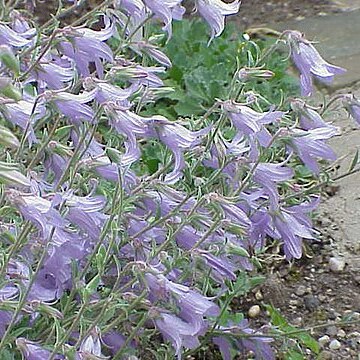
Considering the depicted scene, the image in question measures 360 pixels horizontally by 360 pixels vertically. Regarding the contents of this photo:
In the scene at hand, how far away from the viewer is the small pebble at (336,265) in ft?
10.1

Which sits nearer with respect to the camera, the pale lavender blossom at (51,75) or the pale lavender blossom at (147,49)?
the pale lavender blossom at (51,75)

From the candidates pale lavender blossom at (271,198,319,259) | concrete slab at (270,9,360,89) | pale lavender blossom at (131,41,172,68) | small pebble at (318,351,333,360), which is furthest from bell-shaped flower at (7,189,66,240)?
concrete slab at (270,9,360,89)

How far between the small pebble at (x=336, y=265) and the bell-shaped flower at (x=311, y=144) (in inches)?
44.2

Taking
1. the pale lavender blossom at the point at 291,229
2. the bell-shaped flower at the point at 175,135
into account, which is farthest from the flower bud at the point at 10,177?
the pale lavender blossom at the point at 291,229

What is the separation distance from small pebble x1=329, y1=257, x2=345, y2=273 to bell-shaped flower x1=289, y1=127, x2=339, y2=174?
1122mm

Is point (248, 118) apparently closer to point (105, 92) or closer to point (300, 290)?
point (105, 92)

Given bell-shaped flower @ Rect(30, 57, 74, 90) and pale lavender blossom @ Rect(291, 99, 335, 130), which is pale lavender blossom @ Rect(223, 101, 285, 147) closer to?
pale lavender blossom @ Rect(291, 99, 335, 130)

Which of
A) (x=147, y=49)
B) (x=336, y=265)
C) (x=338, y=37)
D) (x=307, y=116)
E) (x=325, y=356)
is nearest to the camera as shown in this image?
(x=307, y=116)

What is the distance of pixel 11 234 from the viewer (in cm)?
188

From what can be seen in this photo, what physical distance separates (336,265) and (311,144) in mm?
1172

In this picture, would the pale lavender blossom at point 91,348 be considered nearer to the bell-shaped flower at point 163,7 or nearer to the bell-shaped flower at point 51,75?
the bell-shaped flower at point 51,75

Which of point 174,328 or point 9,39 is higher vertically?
point 9,39

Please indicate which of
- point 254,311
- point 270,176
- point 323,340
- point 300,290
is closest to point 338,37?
point 300,290

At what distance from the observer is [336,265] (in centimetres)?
309
